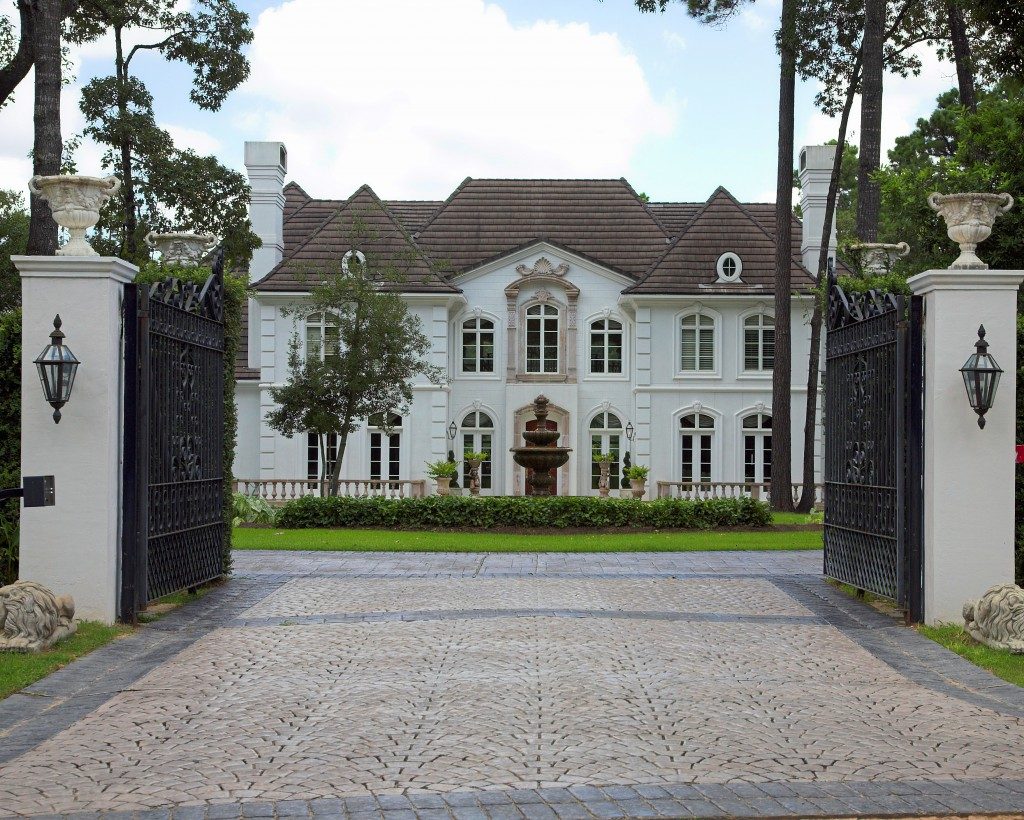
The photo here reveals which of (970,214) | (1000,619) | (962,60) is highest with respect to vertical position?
(962,60)

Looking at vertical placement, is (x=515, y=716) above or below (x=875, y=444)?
below

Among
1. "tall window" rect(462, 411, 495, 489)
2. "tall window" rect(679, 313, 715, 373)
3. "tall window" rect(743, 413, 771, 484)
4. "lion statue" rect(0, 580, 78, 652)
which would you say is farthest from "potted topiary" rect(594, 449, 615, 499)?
"lion statue" rect(0, 580, 78, 652)

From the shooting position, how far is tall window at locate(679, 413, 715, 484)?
32.6 metres

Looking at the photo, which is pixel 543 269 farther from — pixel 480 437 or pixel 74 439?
pixel 74 439

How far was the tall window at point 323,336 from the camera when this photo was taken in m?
25.8

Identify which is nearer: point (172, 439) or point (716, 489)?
point (172, 439)

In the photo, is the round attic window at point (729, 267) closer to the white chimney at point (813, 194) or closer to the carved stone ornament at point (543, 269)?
the white chimney at point (813, 194)

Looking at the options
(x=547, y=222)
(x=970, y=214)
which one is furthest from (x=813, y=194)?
(x=970, y=214)

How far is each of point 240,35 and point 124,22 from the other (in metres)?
2.46

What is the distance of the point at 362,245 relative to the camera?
30.2 m

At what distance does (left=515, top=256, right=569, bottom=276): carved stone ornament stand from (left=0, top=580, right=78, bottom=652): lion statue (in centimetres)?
2544

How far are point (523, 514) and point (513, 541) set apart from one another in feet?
7.59

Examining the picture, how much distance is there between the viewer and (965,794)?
5070mm

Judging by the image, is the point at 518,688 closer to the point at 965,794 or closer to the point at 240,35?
the point at 965,794
